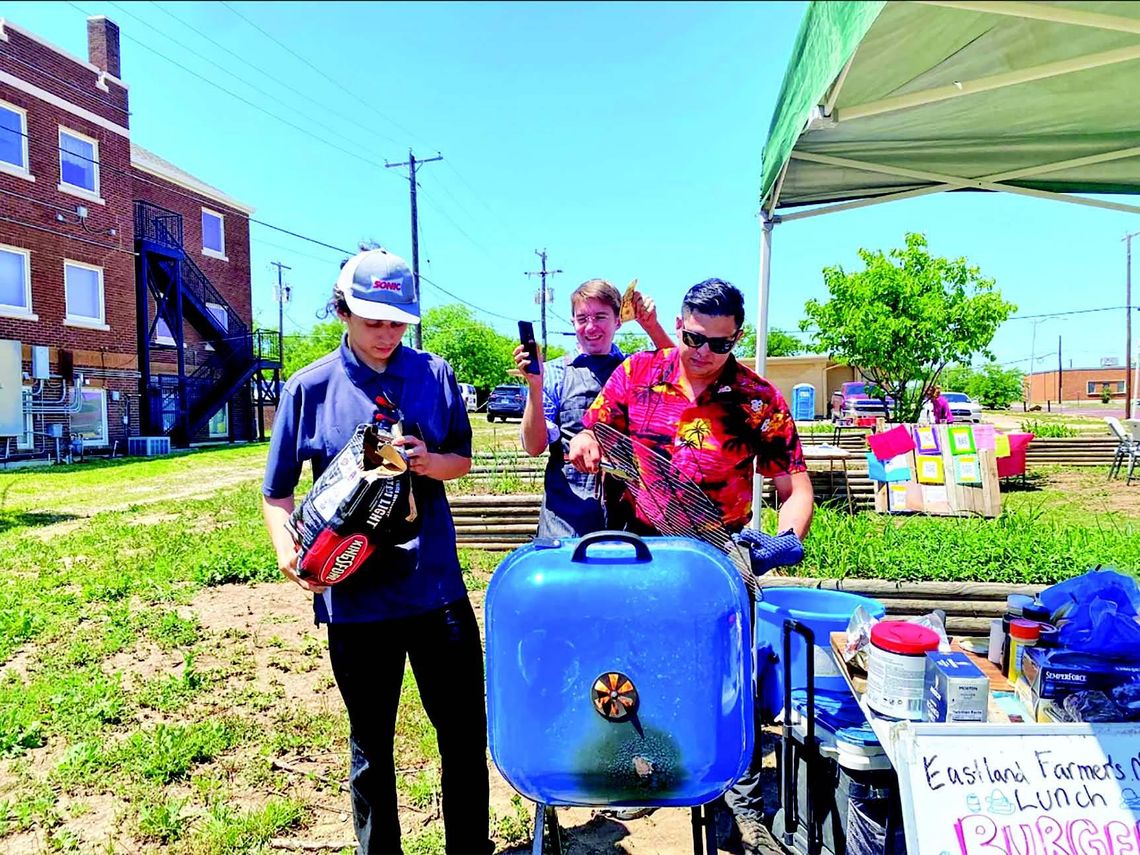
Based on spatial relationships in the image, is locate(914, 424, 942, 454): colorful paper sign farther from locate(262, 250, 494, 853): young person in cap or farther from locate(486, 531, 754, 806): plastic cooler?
locate(486, 531, 754, 806): plastic cooler

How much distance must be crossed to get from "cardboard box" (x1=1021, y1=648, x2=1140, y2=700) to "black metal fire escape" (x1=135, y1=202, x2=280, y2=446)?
2300cm

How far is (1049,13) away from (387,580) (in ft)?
6.76

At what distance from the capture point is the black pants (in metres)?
2.04

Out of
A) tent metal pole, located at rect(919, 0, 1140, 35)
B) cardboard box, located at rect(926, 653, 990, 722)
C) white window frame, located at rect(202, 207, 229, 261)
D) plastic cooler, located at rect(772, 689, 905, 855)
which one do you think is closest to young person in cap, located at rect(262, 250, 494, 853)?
plastic cooler, located at rect(772, 689, 905, 855)

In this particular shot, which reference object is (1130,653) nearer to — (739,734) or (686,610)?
(739,734)

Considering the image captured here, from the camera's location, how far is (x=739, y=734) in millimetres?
1467

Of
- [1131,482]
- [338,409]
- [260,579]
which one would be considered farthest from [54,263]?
[1131,482]

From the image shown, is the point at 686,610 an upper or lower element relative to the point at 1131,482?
upper

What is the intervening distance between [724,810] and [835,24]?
8.40 feet

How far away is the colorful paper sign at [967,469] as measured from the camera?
874 cm

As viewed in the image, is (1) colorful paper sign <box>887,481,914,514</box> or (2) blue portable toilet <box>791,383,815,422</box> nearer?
(1) colorful paper sign <box>887,481,914,514</box>

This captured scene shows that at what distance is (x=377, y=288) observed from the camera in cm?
198

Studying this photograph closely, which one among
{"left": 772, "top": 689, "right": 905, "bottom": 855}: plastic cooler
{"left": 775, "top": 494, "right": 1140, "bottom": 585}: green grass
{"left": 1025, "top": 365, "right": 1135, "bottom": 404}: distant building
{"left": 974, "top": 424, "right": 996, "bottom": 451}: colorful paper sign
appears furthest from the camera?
{"left": 1025, "top": 365, "right": 1135, "bottom": 404}: distant building

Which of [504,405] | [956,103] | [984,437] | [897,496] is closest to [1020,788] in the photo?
[956,103]
